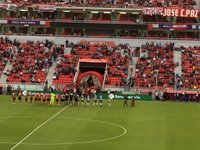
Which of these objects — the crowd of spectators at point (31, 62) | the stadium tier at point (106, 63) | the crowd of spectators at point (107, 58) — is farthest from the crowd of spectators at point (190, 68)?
the crowd of spectators at point (31, 62)

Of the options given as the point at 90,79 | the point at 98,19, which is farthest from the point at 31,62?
the point at 98,19

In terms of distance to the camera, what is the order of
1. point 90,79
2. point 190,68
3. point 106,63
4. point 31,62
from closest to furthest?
point 90,79 < point 190,68 < point 106,63 < point 31,62

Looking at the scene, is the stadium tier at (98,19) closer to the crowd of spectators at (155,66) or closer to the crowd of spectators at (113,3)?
the crowd of spectators at (113,3)

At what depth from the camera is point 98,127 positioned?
126 ft

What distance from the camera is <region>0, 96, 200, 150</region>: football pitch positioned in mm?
32219

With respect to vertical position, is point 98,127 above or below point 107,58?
below

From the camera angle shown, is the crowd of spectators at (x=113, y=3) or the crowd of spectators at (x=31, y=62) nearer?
the crowd of spectators at (x=31, y=62)

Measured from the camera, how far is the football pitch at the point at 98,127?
106 feet

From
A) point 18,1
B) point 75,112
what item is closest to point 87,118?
point 75,112

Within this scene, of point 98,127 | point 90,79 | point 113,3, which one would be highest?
point 113,3

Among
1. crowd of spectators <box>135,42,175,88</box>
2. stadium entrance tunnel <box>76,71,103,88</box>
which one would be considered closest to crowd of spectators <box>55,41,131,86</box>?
stadium entrance tunnel <box>76,71,103,88</box>

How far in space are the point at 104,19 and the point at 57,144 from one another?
4906 cm

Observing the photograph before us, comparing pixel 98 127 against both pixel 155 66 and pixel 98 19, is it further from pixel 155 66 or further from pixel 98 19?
pixel 98 19

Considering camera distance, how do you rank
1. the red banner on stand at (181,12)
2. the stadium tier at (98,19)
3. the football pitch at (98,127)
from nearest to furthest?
the football pitch at (98,127) → the red banner on stand at (181,12) → the stadium tier at (98,19)
